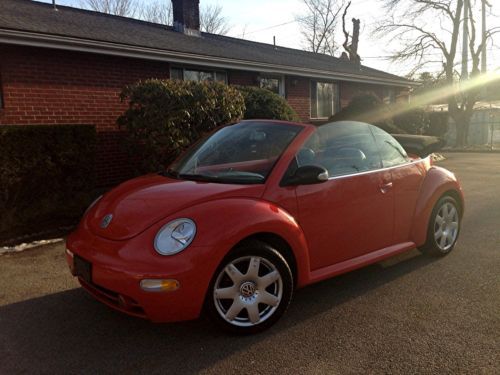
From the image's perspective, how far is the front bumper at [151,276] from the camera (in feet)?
9.16

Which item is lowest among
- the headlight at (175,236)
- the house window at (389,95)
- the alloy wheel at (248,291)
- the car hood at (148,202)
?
the alloy wheel at (248,291)

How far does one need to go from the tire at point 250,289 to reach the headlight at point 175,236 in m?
0.30

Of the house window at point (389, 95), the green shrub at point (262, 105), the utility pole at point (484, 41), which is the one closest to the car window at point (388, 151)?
the green shrub at point (262, 105)

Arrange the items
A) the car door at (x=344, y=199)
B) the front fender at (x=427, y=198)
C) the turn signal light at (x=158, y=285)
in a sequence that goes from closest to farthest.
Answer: the turn signal light at (x=158, y=285)
the car door at (x=344, y=199)
the front fender at (x=427, y=198)

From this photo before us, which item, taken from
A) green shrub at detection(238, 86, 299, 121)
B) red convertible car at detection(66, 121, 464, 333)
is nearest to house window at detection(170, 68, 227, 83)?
green shrub at detection(238, 86, 299, 121)

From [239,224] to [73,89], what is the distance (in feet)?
22.8

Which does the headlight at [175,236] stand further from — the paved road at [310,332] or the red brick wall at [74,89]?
the red brick wall at [74,89]

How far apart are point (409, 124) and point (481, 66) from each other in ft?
39.2

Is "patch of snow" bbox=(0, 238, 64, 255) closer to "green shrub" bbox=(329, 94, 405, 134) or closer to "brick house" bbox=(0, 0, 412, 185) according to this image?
"brick house" bbox=(0, 0, 412, 185)

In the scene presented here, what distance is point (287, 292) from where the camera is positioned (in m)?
3.27

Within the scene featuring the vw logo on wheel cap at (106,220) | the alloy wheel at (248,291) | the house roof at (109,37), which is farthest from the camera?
the house roof at (109,37)

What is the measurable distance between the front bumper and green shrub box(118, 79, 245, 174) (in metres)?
4.47

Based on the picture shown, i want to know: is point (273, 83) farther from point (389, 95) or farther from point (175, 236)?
point (175, 236)

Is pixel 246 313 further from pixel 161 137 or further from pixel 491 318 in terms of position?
pixel 161 137
